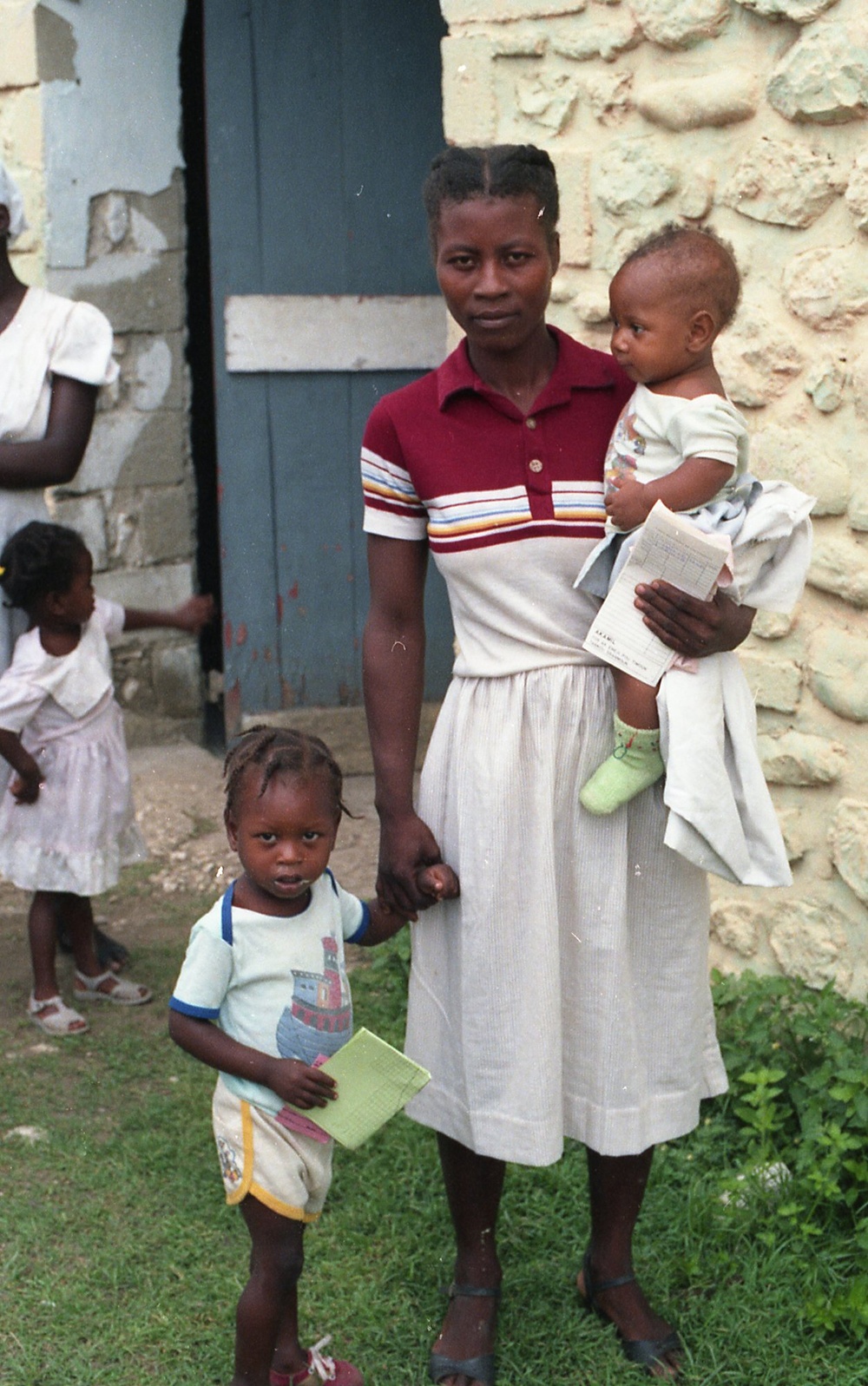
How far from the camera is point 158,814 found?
5438 mm

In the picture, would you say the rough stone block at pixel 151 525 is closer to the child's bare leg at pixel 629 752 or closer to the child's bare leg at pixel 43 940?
the child's bare leg at pixel 43 940

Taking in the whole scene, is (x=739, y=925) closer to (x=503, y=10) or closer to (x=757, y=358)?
(x=757, y=358)

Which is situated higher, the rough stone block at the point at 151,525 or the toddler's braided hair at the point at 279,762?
the toddler's braided hair at the point at 279,762

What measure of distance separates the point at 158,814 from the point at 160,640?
0.85m

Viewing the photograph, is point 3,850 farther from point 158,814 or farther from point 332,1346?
point 332,1346

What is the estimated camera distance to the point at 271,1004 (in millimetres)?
2314

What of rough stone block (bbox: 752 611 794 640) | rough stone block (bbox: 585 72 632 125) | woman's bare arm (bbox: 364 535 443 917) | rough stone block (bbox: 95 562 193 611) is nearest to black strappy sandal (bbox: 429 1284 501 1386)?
woman's bare arm (bbox: 364 535 443 917)

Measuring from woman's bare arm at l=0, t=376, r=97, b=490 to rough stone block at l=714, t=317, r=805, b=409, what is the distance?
5.03 feet

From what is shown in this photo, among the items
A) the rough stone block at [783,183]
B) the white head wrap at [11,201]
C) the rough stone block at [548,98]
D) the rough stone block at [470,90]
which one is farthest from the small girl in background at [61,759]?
the rough stone block at [783,183]

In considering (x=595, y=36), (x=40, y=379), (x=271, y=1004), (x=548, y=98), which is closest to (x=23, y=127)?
(x=40, y=379)

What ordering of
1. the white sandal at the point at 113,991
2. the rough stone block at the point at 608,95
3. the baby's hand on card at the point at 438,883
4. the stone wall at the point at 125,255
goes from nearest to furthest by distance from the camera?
the baby's hand on card at the point at 438,883 → the rough stone block at the point at 608,95 → the white sandal at the point at 113,991 → the stone wall at the point at 125,255

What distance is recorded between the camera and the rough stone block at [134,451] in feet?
18.6

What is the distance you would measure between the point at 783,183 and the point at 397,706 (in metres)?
1.52

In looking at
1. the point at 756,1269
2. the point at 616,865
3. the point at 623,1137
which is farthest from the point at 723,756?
the point at 756,1269
